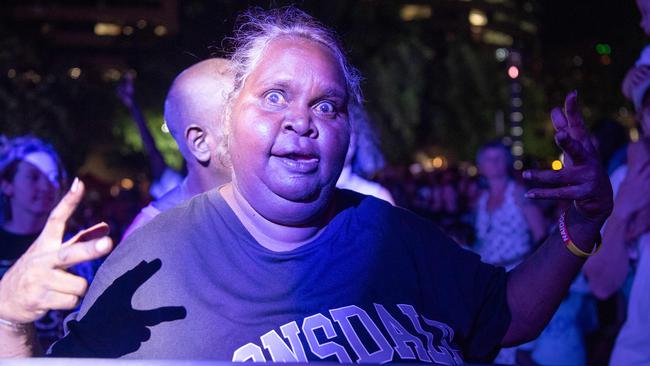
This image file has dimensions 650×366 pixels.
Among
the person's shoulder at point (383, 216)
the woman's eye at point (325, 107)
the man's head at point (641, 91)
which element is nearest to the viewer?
the woman's eye at point (325, 107)

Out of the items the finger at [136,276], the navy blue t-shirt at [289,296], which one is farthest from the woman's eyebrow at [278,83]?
the finger at [136,276]

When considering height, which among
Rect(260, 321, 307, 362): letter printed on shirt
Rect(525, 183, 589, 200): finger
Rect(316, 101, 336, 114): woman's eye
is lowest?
Rect(260, 321, 307, 362): letter printed on shirt

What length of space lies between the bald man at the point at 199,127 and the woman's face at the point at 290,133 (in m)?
0.92

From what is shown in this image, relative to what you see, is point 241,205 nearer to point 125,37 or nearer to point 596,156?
point 596,156

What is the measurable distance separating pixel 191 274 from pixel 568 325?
422 centimetres

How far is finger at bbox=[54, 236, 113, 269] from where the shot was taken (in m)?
1.50

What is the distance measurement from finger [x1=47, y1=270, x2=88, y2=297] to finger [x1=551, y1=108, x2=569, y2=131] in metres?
1.17

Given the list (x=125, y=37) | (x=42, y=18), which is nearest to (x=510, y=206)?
(x=125, y=37)

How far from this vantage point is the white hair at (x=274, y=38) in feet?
6.82

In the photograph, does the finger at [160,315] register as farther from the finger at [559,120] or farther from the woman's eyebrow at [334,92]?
the finger at [559,120]

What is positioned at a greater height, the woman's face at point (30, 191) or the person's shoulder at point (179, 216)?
the person's shoulder at point (179, 216)

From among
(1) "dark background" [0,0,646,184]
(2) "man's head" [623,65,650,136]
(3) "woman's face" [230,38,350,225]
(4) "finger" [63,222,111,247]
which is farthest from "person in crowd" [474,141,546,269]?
(1) "dark background" [0,0,646,184]

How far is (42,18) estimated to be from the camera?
57.3m

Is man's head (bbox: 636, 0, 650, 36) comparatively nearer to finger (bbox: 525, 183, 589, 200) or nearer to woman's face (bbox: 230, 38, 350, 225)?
finger (bbox: 525, 183, 589, 200)
